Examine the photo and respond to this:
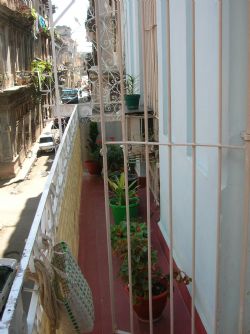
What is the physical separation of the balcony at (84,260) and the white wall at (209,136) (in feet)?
1.16

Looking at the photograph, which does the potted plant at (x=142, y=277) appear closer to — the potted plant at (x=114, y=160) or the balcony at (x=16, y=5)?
the potted plant at (x=114, y=160)

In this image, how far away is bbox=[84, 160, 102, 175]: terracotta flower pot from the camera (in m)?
8.71

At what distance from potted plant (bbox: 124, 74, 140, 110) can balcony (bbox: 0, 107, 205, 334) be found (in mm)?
1474

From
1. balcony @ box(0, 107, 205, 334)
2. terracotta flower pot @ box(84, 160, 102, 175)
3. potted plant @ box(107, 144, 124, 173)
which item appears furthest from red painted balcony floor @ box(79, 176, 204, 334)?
terracotta flower pot @ box(84, 160, 102, 175)

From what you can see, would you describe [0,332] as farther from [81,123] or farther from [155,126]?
[81,123]

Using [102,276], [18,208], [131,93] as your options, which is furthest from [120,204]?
[18,208]

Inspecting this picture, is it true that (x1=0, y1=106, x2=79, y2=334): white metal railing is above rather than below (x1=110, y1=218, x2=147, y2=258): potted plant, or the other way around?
above

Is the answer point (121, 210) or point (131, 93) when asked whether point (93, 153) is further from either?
point (121, 210)

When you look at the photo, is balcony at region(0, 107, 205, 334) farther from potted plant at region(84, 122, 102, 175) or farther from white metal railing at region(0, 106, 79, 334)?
potted plant at region(84, 122, 102, 175)

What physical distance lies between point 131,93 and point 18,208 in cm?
828

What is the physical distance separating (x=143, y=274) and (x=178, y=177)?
1046mm

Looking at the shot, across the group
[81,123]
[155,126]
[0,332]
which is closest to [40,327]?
[0,332]

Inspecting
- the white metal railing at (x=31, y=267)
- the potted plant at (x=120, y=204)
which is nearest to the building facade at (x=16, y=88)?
the potted plant at (x=120, y=204)

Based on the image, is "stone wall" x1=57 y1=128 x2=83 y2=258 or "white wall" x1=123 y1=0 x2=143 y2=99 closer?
"stone wall" x1=57 y1=128 x2=83 y2=258
